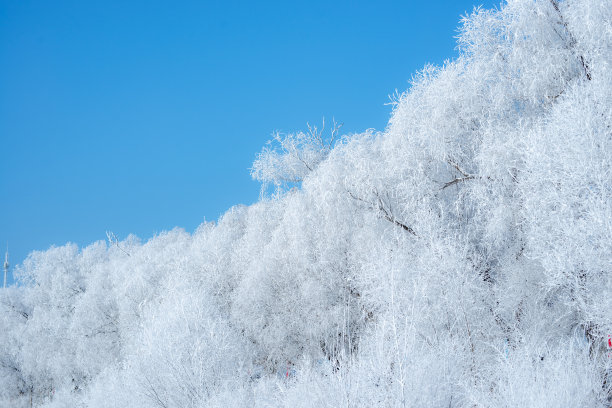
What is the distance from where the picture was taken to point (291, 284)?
21.3m

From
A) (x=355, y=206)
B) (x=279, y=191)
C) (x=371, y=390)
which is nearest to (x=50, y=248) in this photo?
(x=279, y=191)

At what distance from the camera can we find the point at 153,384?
42.8 ft

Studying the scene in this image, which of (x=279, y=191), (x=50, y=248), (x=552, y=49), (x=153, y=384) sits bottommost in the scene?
(x=153, y=384)

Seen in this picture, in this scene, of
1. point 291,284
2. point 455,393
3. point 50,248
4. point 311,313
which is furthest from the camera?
point 50,248

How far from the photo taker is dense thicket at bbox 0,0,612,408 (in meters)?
8.40

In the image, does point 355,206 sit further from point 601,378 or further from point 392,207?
point 601,378

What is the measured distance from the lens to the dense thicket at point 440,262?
840cm

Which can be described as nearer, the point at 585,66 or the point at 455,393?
Result: the point at 455,393

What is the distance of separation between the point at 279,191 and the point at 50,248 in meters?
31.8

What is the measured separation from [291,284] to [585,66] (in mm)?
14516

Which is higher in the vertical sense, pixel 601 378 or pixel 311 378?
pixel 311 378

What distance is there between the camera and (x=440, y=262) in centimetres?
1262

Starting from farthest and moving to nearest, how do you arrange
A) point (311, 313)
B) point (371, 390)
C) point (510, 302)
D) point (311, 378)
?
point (311, 313) < point (510, 302) < point (311, 378) < point (371, 390)

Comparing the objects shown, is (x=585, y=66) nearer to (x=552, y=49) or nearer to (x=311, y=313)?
(x=552, y=49)
